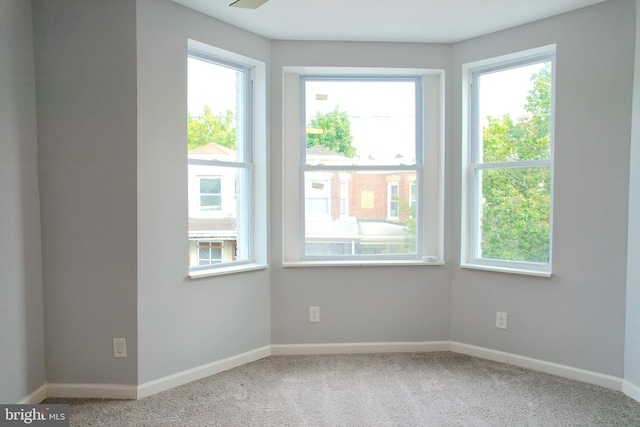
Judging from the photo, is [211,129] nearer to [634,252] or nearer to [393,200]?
[393,200]

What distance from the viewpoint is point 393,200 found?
3.73 metres

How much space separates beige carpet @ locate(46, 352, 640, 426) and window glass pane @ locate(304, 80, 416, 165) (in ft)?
5.59

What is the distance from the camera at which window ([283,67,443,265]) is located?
3.64m

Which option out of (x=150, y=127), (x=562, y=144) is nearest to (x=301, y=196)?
(x=150, y=127)

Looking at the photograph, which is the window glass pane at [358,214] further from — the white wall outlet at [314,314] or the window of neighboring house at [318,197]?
the white wall outlet at [314,314]

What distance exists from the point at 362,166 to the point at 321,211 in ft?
1.70

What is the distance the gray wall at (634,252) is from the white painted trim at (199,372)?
2.53 meters

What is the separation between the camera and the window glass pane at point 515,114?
127 inches

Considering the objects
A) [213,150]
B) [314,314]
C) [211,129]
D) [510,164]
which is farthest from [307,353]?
[510,164]

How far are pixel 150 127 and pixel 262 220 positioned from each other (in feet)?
3.72

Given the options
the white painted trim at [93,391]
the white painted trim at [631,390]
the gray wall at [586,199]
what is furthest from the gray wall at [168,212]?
the white painted trim at [631,390]

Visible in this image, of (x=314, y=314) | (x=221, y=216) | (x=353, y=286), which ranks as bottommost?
(x=314, y=314)

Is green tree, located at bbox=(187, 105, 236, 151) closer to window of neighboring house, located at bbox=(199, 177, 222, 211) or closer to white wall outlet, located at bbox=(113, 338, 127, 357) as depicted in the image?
window of neighboring house, located at bbox=(199, 177, 222, 211)

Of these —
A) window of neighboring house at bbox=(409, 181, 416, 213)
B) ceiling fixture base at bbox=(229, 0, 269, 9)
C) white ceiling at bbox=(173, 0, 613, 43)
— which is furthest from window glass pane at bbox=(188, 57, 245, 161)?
window of neighboring house at bbox=(409, 181, 416, 213)
